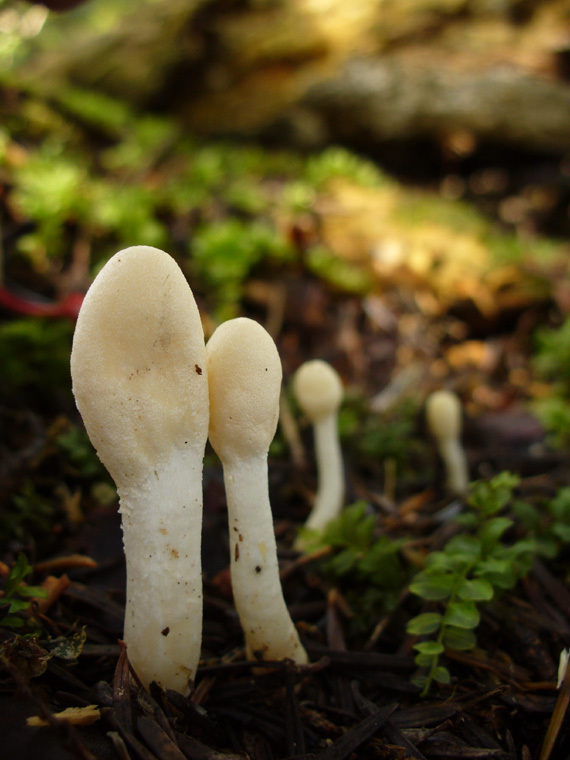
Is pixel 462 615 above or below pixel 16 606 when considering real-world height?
below

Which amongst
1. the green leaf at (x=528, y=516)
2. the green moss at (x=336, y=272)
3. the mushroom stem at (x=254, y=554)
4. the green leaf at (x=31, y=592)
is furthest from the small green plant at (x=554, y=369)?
the green leaf at (x=31, y=592)

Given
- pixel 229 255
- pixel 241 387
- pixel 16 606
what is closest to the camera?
pixel 16 606

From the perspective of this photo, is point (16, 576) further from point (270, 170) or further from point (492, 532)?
point (270, 170)

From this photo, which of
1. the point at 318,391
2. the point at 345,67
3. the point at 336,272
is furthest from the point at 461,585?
the point at 345,67

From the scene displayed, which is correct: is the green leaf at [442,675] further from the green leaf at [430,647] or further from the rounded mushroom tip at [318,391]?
the rounded mushroom tip at [318,391]

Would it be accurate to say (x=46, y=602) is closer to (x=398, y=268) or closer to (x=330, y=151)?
(x=398, y=268)

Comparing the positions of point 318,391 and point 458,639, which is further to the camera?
point 318,391
